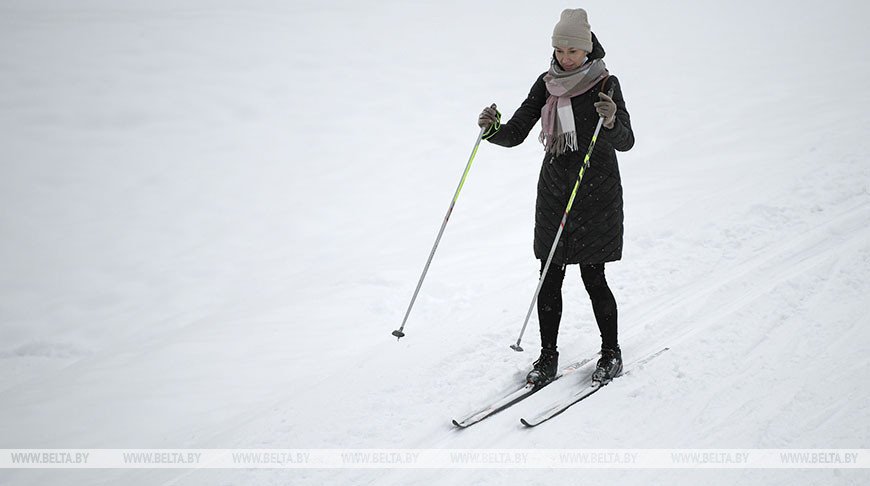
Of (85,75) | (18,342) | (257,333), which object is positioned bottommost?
(18,342)

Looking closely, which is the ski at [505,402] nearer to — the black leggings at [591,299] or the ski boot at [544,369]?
the ski boot at [544,369]

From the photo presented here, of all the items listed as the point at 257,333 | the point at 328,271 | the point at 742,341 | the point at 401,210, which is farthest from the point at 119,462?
the point at 401,210

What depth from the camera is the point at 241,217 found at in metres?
6.97

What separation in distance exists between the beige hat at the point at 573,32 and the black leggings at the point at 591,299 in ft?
3.66

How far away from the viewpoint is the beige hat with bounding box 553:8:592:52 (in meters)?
2.88

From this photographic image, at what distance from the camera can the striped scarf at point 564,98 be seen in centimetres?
297

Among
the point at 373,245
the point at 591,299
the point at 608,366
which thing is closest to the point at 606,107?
the point at 591,299

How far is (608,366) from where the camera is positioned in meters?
3.32

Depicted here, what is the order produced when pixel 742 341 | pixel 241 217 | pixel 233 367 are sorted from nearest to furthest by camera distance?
pixel 742 341
pixel 233 367
pixel 241 217

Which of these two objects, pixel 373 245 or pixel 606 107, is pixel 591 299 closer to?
pixel 606 107

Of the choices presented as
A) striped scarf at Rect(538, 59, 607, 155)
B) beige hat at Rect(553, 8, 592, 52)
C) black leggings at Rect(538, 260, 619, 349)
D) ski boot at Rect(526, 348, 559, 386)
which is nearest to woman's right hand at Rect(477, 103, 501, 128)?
striped scarf at Rect(538, 59, 607, 155)

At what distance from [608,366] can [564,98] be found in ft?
4.81

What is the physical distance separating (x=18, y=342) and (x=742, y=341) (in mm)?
5341

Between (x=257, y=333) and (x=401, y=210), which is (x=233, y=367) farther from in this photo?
(x=401, y=210)
